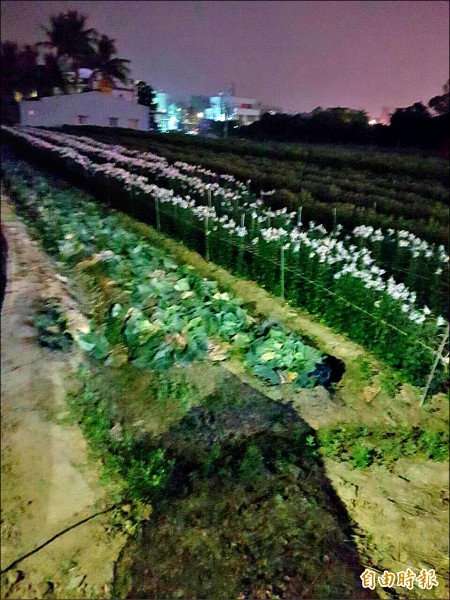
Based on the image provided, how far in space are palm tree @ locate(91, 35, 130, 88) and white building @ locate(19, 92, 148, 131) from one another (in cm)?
320

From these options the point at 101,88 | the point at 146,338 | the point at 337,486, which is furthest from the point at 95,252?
the point at 101,88

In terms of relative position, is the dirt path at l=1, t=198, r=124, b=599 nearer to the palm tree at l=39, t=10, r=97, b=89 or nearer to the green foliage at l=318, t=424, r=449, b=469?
the green foliage at l=318, t=424, r=449, b=469

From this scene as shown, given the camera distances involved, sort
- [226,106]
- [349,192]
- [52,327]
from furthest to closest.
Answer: [349,192]
[226,106]
[52,327]

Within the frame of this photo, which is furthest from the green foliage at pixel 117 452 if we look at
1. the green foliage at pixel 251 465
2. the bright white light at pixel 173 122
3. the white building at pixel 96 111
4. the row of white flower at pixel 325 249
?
the white building at pixel 96 111

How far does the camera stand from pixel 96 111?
92.2ft

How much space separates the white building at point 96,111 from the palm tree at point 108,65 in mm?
3203

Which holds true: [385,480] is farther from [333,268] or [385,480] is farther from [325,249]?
[325,249]

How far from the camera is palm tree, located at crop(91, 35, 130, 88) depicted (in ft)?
106

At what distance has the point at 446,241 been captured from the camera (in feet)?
24.1

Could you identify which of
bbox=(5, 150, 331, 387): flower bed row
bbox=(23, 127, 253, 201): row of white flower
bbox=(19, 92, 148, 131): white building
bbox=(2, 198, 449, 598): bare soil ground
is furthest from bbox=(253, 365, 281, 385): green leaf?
bbox=(19, 92, 148, 131): white building

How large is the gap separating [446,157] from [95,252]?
11.3 metres

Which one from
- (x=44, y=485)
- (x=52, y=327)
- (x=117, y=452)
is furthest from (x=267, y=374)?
(x=52, y=327)

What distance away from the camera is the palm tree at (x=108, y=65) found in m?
32.2

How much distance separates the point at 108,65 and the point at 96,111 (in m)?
9.67
